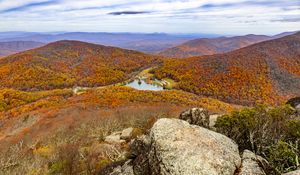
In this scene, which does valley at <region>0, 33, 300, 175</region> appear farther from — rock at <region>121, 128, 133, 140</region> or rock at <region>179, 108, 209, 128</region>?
rock at <region>179, 108, 209, 128</region>

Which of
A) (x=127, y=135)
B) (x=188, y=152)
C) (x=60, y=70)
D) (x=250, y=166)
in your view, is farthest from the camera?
(x=60, y=70)

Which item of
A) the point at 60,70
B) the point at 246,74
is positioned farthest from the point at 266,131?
the point at 60,70

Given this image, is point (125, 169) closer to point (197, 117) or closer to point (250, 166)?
point (250, 166)

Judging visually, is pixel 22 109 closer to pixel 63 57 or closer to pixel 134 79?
pixel 134 79

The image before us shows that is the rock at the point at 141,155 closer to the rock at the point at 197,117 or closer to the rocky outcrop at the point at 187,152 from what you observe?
the rocky outcrop at the point at 187,152

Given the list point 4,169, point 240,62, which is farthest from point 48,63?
point 4,169
